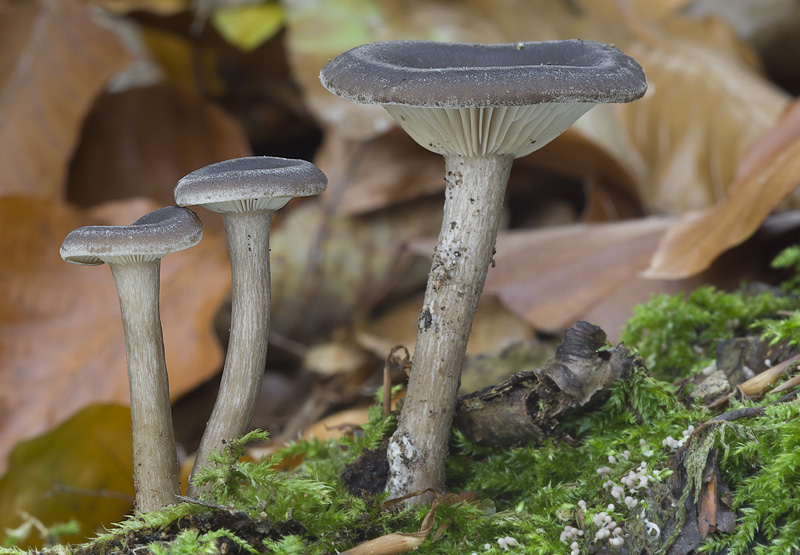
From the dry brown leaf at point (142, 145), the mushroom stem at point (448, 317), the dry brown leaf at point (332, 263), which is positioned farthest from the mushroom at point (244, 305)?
the dry brown leaf at point (142, 145)

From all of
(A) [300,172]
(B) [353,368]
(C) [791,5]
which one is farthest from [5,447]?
(C) [791,5]

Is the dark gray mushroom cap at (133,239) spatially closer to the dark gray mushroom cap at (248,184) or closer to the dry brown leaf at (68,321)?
the dark gray mushroom cap at (248,184)

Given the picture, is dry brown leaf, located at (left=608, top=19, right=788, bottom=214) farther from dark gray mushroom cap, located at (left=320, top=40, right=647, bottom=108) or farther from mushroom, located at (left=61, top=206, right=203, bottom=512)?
mushroom, located at (left=61, top=206, right=203, bottom=512)

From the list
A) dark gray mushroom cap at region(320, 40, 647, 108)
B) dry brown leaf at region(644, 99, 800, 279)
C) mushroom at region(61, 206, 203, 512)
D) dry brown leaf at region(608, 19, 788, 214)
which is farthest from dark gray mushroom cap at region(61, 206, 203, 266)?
dry brown leaf at region(608, 19, 788, 214)

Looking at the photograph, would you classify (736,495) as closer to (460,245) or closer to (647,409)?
(647,409)

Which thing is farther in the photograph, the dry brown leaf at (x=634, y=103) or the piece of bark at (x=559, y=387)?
the dry brown leaf at (x=634, y=103)

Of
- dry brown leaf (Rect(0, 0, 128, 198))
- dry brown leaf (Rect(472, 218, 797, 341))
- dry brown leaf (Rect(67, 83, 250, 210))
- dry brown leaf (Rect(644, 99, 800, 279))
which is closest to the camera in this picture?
dry brown leaf (Rect(644, 99, 800, 279))

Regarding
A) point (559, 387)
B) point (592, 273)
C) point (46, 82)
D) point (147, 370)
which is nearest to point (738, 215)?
point (592, 273)
